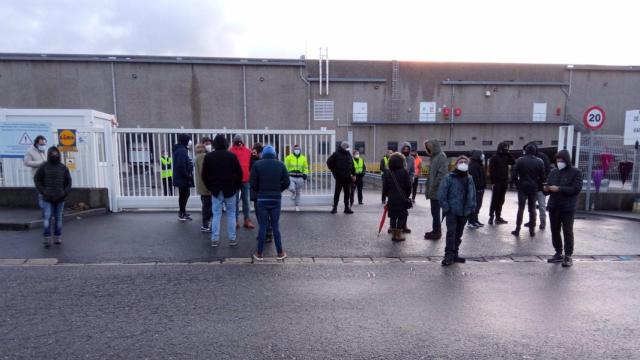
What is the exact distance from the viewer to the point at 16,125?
8930 millimetres

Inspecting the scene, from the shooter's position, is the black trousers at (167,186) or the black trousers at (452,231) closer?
the black trousers at (452,231)

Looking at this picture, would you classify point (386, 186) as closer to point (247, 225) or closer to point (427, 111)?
point (247, 225)

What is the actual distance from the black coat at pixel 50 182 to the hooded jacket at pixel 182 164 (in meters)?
2.09

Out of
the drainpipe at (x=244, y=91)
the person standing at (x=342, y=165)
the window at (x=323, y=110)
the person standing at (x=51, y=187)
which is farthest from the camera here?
the window at (x=323, y=110)

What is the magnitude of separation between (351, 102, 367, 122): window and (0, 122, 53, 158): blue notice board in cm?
2892

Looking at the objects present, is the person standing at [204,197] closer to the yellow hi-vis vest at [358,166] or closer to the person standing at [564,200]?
the yellow hi-vis vest at [358,166]

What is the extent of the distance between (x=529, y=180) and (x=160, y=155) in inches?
341

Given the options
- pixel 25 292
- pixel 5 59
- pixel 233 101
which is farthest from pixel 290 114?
pixel 25 292

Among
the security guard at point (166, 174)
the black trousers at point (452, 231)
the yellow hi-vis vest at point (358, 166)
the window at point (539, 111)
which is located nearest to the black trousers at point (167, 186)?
the security guard at point (166, 174)

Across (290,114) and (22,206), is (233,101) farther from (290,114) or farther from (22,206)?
(22,206)

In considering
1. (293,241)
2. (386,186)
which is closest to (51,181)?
(293,241)

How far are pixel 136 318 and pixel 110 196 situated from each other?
6.68 m

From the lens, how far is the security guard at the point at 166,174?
9.93 m

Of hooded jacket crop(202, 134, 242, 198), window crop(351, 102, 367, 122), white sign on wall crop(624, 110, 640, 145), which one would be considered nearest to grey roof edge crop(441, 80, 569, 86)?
window crop(351, 102, 367, 122)
